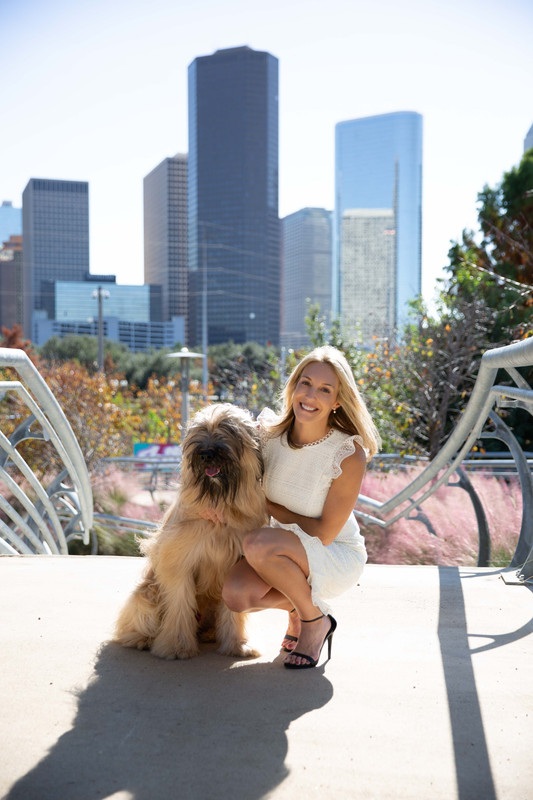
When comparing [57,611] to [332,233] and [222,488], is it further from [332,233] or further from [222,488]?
[332,233]

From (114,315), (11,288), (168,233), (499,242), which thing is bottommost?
(499,242)

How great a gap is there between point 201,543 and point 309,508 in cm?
44

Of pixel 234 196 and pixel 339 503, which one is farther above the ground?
pixel 234 196

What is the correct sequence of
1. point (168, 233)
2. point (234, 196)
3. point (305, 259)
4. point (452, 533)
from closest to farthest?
point (452, 533), point (234, 196), point (168, 233), point (305, 259)

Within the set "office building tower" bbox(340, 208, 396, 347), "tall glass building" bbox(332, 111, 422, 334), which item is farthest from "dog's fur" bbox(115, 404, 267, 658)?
"tall glass building" bbox(332, 111, 422, 334)

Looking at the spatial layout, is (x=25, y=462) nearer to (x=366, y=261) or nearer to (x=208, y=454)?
(x=208, y=454)

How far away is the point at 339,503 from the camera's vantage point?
9.06 feet

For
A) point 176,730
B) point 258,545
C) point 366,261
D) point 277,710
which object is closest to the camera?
point 176,730

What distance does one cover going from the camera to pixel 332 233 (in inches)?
5497

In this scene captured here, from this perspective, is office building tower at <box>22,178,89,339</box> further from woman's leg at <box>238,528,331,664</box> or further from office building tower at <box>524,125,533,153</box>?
woman's leg at <box>238,528,331,664</box>

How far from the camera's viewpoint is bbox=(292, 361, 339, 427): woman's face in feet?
9.24

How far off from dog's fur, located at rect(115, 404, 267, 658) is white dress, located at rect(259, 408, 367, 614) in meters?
0.17

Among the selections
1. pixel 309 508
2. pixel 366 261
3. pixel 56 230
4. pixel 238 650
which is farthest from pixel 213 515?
pixel 56 230

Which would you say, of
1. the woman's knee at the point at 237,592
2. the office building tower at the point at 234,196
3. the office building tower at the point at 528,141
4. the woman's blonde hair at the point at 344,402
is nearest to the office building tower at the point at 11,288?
the office building tower at the point at 234,196
